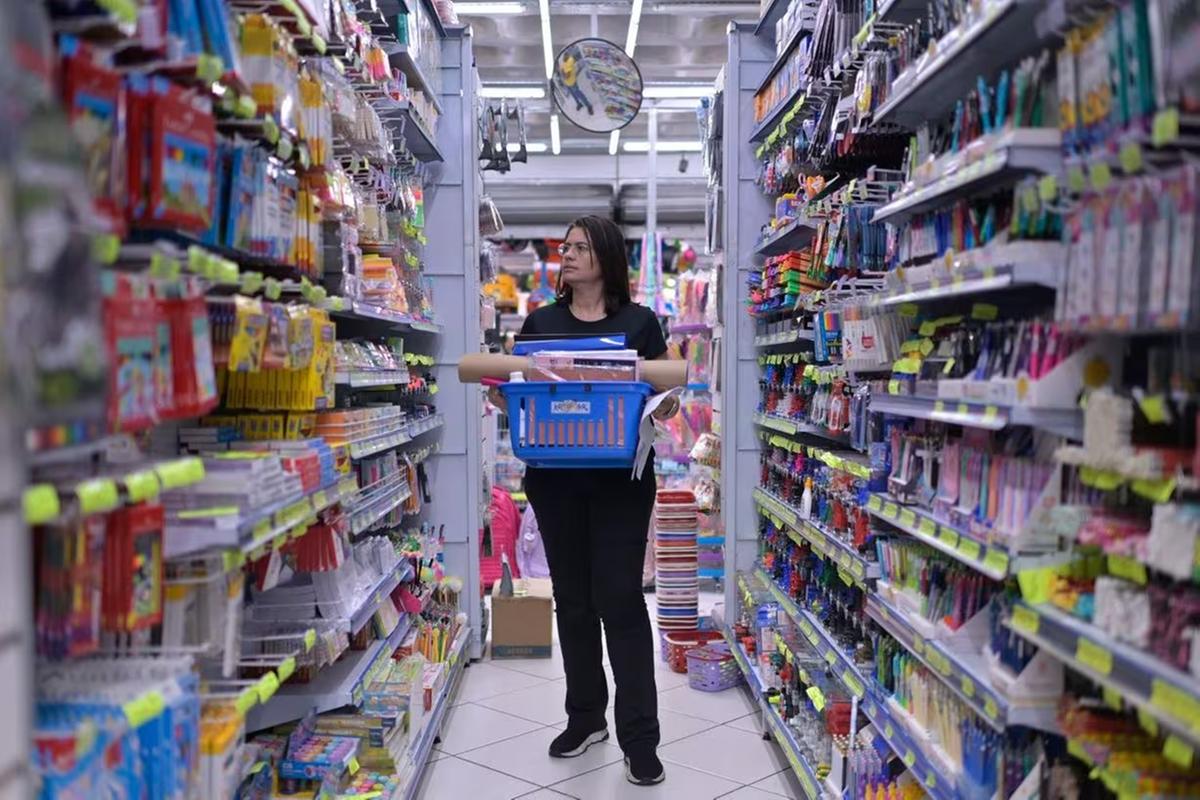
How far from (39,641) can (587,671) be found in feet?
8.40

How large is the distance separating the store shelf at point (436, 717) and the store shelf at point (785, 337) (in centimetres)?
202

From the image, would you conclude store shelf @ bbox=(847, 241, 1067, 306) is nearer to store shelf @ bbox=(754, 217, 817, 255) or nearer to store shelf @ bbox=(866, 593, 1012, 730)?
store shelf @ bbox=(866, 593, 1012, 730)

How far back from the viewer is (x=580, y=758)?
370 centimetres

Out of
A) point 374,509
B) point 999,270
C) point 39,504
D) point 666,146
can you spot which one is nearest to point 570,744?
point 374,509

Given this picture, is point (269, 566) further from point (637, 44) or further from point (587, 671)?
point (637, 44)

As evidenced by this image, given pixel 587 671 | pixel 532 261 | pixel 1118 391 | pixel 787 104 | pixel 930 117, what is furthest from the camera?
pixel 532 261

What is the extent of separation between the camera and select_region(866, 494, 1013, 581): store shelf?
175 centimetres

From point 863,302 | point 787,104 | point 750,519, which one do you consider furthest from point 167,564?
point 750,519

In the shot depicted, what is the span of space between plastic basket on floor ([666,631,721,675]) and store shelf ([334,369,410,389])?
2246 mm

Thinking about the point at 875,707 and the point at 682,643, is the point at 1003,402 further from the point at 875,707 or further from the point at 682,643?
the point at 682,643

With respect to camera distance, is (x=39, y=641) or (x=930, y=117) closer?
(x=39, y=641)

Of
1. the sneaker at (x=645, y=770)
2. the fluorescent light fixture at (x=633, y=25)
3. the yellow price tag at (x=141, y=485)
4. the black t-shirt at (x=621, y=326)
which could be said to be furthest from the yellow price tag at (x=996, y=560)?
the fluorescent light fixture at (x=633, y=25)

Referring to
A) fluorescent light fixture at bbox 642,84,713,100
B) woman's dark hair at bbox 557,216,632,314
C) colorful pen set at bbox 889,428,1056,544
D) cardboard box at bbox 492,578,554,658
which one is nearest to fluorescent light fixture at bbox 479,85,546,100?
fluorescent light fixture at bbox 642,84,713,100

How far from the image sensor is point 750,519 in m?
4.78
